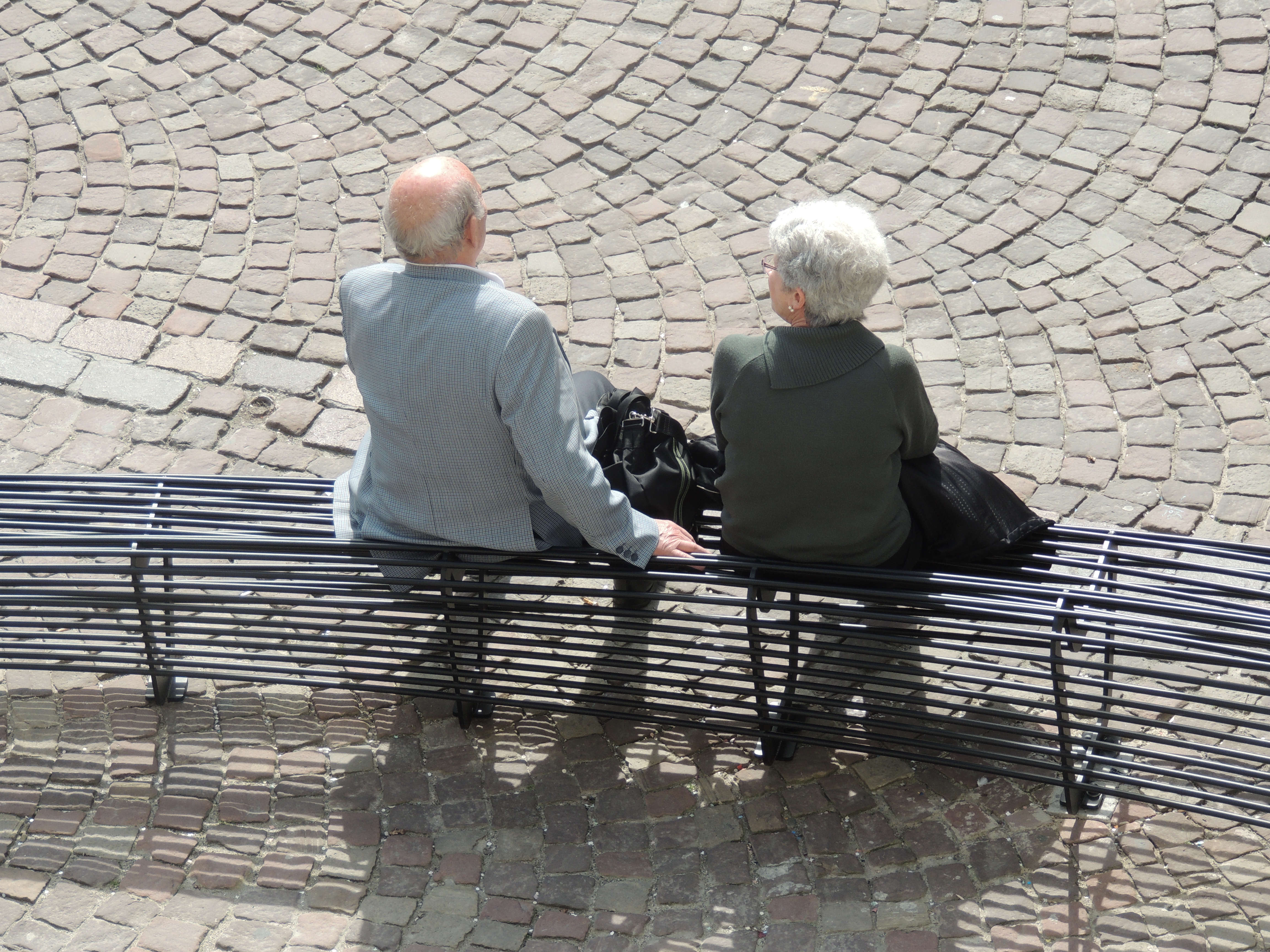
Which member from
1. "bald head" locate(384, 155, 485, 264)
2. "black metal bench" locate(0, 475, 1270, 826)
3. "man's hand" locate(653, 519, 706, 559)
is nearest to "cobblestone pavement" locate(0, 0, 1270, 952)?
"black metal bench" locate(0, 475, 1270, 826)

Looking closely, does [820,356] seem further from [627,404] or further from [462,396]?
[462,396]

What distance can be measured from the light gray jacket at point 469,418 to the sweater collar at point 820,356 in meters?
0.57

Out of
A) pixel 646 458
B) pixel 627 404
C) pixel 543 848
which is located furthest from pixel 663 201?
pixel 543 848

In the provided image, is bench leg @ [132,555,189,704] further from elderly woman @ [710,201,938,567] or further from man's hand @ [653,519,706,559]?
elderly woman @ [710,201,938,567]

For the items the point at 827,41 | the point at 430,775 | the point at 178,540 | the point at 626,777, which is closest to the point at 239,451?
the point at 178,540

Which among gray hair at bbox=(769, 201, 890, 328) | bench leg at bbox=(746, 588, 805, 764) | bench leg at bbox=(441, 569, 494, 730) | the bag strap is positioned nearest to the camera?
gray hair at bbox=(769, 201, 890, 328)

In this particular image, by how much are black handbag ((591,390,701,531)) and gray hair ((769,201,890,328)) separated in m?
0.75

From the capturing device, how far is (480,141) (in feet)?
21.1

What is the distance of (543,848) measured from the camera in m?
3.82

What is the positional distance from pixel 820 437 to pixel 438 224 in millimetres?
1174

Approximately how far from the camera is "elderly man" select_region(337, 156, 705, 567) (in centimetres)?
342

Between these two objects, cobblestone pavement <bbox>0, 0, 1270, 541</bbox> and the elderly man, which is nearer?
the elderly man

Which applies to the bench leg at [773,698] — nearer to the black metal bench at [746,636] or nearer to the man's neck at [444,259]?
the black metal bench at [746,636]

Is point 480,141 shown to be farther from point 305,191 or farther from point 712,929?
point 712,929
